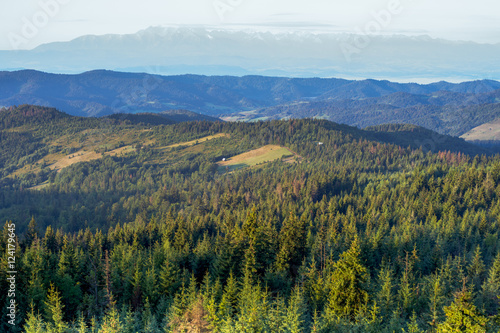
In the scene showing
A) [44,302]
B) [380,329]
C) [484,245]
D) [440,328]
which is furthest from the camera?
[484,245]

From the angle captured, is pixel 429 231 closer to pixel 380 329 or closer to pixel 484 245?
pixel 484 245

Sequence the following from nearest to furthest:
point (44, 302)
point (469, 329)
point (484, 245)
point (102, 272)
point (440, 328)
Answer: point (469, 329), point (440, 328), point (44, 302), point (102, 272), point (484, 245)

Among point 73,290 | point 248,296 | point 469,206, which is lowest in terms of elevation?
point 469,206

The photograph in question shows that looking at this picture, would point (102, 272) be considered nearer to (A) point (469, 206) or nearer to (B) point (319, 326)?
(B) point (319, 326)

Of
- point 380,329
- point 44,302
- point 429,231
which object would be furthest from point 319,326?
point 429,231

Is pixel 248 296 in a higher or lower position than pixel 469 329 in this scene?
lower

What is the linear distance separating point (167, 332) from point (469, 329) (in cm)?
3436

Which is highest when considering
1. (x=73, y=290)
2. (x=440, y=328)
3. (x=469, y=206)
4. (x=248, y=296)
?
(x=440, y=328)

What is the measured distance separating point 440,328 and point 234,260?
44.1 meters

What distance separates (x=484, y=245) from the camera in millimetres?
129625

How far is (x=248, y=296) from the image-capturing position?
59219mm

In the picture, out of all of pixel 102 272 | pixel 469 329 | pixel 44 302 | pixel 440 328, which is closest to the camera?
pixel 469 329

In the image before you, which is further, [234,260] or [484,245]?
[484,245]

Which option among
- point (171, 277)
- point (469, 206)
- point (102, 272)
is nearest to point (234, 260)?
point (171, 277)
